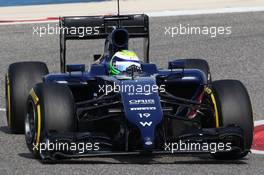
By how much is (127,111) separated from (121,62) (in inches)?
61.6

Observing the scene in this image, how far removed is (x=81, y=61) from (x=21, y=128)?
682 centimetres

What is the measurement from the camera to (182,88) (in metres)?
13.4

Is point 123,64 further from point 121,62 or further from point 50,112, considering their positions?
point 50,112

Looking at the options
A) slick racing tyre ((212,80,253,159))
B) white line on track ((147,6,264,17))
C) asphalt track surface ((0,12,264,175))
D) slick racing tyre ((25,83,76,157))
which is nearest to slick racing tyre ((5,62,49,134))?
asphalt track surface ((0,12,264,175))

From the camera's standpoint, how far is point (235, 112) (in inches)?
485

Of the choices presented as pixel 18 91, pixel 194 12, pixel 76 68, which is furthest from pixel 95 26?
pixel 194 12

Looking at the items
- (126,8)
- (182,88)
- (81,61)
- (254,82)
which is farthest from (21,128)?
(126,8)

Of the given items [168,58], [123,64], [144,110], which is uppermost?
[123,64]

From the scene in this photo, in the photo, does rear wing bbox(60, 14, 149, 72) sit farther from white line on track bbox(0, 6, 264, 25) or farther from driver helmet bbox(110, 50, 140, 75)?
white line on track bbox(0, 6, 264, 25)

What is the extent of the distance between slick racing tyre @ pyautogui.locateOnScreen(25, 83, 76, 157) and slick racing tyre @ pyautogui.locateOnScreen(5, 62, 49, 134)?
147 cm

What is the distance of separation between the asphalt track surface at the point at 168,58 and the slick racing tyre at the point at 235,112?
0.43ft

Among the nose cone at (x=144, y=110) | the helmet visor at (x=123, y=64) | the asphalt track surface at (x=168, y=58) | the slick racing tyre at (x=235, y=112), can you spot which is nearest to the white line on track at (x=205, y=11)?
the asphalt track surface at (x=168, y=58)

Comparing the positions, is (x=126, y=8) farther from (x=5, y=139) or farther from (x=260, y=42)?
(x=5, y=139)

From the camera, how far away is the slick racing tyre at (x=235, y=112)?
40.1ft
